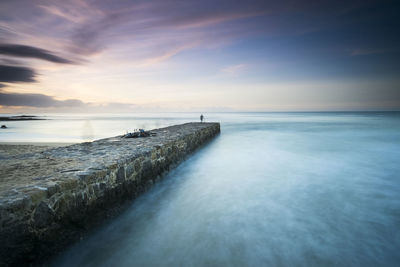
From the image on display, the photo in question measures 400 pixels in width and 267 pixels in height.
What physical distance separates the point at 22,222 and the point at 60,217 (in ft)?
1.46

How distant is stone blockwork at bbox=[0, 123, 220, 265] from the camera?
182 centimetres

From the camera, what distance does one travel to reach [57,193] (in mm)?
2195

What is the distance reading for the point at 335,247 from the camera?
8.28 ft

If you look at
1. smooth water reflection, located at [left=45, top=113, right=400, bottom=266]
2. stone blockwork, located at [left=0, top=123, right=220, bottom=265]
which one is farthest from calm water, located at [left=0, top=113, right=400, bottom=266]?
stone blockwork, located at [left=0, top=123, right=220, bottom=265]

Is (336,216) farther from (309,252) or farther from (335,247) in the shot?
(309,252)

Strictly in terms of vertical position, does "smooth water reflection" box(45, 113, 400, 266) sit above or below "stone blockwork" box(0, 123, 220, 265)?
below

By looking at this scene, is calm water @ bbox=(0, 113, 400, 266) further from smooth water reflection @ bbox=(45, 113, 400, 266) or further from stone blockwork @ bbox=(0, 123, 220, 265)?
stone blockwork @ bbox=(0, 123, 220, 265)

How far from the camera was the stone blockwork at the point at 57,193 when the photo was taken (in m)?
1.82

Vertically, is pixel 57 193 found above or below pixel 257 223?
above

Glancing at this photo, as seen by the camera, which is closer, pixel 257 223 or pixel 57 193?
pixel 57 193

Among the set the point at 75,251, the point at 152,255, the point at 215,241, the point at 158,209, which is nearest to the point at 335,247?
the point at 215,241

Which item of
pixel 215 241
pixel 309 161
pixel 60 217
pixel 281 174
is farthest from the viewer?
pixel 309 161

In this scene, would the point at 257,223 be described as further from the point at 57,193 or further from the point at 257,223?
the point at 57,193

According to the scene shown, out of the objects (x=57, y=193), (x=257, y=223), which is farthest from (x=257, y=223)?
(x=57, y=193)
